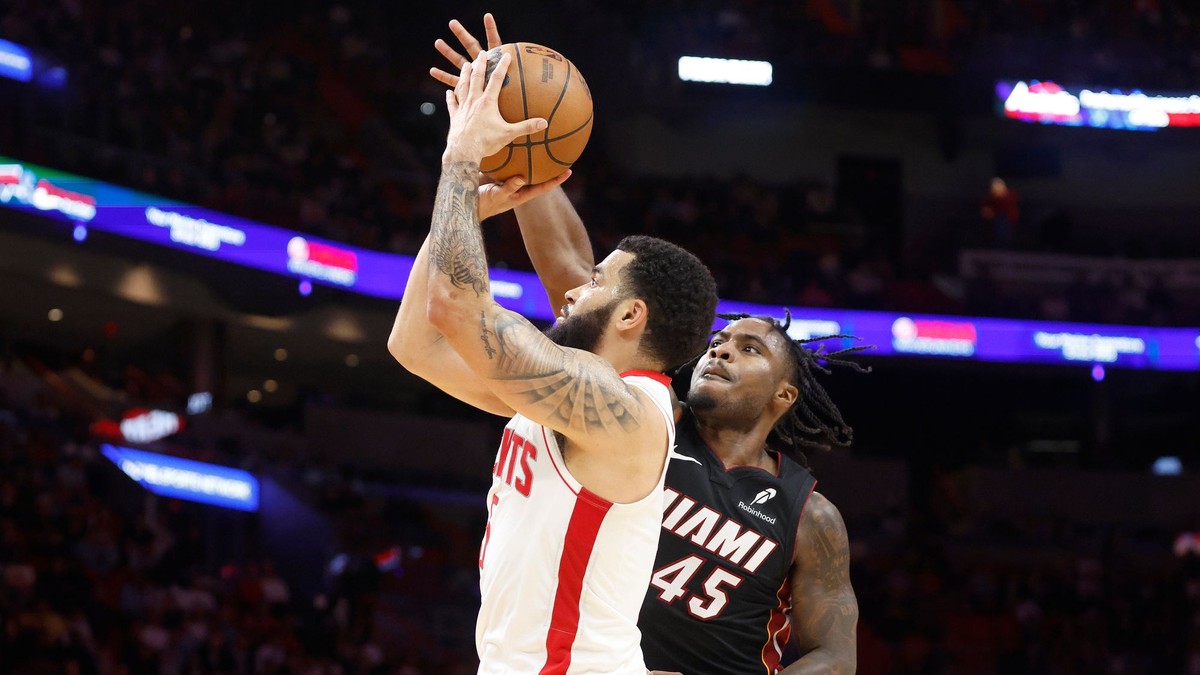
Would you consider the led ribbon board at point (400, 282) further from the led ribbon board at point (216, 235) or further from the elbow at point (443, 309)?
the elbow at point (443, 309)

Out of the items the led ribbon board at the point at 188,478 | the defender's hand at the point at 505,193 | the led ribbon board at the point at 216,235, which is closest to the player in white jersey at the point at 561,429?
the defender's hand at the point at 505,193

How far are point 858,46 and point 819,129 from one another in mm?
1965

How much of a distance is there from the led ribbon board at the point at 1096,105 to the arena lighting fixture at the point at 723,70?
12.1 ft

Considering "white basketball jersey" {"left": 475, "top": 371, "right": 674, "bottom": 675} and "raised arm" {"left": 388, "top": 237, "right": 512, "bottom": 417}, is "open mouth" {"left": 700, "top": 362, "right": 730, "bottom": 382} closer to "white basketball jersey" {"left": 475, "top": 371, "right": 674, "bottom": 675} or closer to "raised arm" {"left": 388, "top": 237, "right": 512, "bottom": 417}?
"raised arm" {"left": 388, "top": 237, "right": 512, "bottom": 417}

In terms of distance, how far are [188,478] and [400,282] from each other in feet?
12.3

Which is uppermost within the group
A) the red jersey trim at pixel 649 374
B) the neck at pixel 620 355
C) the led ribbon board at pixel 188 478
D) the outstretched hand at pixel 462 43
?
the led ribbon board at pixel 188 478

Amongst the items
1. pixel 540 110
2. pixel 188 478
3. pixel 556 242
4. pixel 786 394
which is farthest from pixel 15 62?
pixel 540 110

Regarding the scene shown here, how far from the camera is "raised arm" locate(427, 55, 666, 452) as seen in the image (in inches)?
107

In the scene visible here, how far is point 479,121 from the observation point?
2.88m

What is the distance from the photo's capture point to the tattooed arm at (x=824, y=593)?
3949 mm

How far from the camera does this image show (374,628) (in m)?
12.6

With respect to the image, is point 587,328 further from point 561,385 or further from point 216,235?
point 216,235

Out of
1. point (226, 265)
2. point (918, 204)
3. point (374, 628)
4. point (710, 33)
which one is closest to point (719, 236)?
point (710, 33)

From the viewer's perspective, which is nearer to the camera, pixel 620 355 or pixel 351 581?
pixel 620 355
